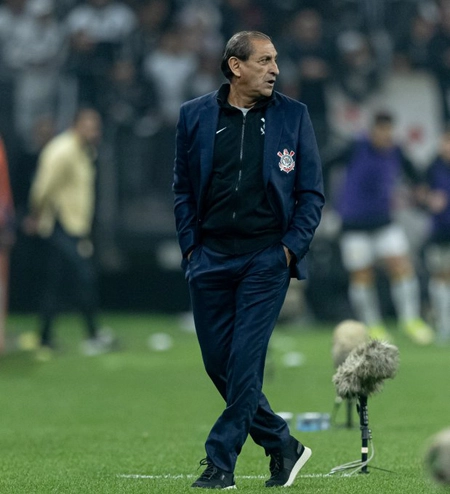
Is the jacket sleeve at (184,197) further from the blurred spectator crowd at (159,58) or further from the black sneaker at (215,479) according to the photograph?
the blurred spectator crowd at (159,58)

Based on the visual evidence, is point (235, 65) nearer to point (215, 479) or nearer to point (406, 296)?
point (215, 479)

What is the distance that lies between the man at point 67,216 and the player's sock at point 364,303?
13.1ft

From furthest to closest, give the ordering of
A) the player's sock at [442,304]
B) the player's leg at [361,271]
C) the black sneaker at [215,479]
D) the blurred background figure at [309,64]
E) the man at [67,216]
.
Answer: the blurred background figure at [309,64] < the player's sock at [442,304] < the player's leg at [361,271] < the man at [67,216] < the black sneaker at [215,479]

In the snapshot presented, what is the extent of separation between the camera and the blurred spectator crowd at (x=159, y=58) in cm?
2186

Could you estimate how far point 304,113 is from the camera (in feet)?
25.2

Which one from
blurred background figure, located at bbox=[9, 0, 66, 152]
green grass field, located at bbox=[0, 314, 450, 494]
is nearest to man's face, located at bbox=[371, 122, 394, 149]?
green grass field, located at bbox=[0, 314, 450, 494]

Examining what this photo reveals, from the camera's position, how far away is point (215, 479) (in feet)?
24.4

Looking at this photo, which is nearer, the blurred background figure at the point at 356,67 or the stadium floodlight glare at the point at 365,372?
the stadium floodlight glare at the point at 365,372

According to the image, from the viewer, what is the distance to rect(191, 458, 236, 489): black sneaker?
743 centimetres

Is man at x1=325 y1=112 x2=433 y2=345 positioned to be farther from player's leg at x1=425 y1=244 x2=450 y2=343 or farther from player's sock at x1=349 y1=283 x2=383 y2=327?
player's leg at x1=425 y1=244 x2=450 y2=343

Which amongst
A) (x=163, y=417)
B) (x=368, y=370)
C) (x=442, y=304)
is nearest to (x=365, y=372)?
(x=368, y=370)

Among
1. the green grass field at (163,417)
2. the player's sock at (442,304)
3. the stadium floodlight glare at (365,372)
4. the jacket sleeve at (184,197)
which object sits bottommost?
the player's sock at (442,304)

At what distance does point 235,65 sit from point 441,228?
42.6 ft

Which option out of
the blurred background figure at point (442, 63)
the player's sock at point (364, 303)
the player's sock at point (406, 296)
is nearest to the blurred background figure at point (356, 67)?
the blurred background figure at point (442, 63)
